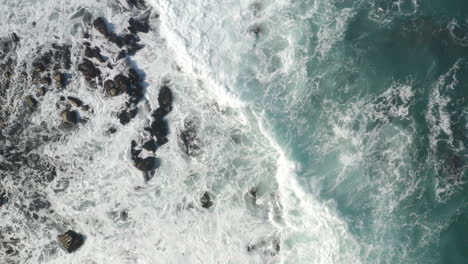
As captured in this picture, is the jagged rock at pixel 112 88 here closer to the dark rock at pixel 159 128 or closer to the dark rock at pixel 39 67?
the dark rock at pixel 159 128

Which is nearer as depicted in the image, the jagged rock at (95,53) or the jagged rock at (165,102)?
the jagged rock at (165,102)

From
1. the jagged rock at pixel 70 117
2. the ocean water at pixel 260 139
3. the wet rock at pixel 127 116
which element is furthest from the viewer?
the jagged rock at pixel 70 117

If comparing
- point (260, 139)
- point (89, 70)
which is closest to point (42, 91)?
point (89, 70)

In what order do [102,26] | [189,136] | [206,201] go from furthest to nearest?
[102,26] → [189,136] → [206,201]

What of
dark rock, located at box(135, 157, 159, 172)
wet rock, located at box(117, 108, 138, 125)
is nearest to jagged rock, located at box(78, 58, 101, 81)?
wet rock, located at box(117, 108, 138, 125)

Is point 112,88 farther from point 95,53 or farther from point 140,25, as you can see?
point 140,25

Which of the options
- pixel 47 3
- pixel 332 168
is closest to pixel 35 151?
pixel 47 3

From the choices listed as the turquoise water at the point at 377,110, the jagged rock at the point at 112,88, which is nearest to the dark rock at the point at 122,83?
the jagged rock at the point at 112,88
